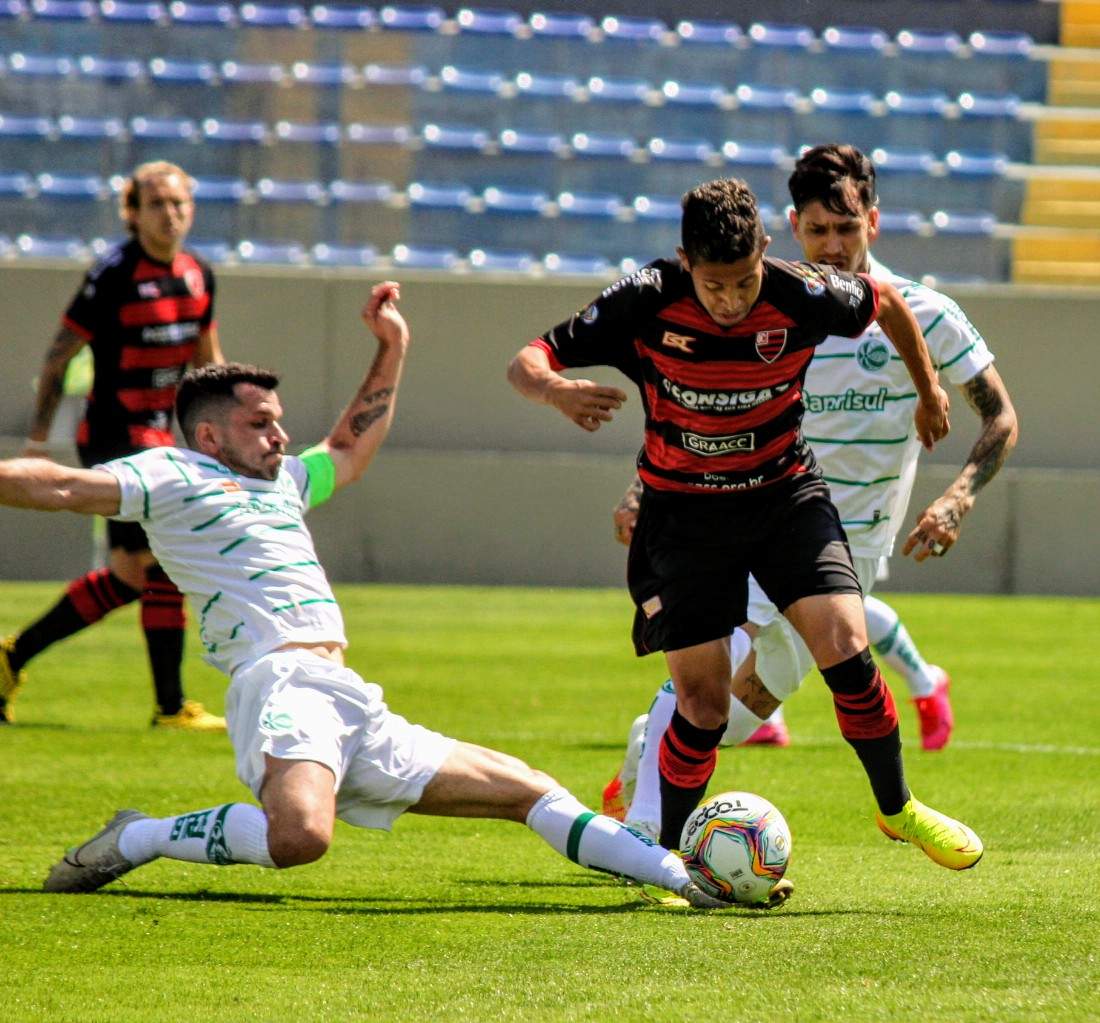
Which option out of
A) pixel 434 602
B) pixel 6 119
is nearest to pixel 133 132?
pixel 6 119

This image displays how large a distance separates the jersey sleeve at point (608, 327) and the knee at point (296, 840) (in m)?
1.27

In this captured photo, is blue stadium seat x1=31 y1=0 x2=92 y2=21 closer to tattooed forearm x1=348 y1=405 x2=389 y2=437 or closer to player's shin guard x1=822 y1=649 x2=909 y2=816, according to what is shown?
tattooed forearm x1=348 y1=405 x2=389 y2=437

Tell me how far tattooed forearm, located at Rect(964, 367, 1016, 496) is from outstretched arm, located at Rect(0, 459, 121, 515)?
2250 mm

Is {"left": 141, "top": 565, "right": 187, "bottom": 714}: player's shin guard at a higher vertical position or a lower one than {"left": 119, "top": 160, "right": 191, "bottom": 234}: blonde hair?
lower

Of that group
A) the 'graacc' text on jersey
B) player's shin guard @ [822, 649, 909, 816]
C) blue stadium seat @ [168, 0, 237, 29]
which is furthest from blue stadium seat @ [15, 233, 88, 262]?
player's shin guard @ [822, 649, 909, 816]

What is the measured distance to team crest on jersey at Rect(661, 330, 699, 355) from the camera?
Answer: 4.57 m

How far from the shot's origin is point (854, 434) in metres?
5.94

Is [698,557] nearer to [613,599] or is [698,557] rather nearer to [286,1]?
[613,599]

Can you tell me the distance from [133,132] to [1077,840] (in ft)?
42.5

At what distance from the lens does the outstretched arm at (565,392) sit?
4367 mm

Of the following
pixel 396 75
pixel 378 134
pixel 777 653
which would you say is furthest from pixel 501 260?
pixel 777 653

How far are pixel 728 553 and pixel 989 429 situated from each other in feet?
3.06

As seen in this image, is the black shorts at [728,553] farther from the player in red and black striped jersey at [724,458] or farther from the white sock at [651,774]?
the white sock at [651,774]

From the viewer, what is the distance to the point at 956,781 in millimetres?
6738
